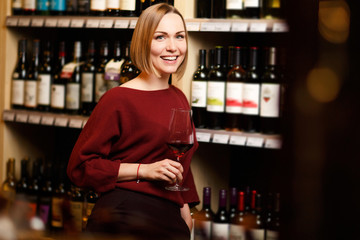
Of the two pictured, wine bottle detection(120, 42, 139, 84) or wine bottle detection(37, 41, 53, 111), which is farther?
wine bottle detection(37, 41, 53, 111)

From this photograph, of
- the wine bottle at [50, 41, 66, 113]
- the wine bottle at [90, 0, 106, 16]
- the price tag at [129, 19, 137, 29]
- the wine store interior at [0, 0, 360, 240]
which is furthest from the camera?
the wine bottle at [50, 41, 66, 113]

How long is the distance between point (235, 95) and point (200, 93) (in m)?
0.17

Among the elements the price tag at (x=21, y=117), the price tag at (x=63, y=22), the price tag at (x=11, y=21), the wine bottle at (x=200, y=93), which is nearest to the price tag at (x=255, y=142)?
the wine bottle at (x=200, y=93)

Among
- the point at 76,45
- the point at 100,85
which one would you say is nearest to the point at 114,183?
the point at 100,85

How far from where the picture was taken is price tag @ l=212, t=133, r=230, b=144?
84.4 inches

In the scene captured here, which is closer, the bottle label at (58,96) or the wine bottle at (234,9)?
the wine bottle at (234,9)

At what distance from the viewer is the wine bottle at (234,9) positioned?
219cm

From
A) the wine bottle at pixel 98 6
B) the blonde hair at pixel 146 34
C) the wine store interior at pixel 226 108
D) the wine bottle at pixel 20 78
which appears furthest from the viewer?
the wine bottle at pixel 20 78

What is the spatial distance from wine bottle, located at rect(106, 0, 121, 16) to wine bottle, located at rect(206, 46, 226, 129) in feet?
2.12

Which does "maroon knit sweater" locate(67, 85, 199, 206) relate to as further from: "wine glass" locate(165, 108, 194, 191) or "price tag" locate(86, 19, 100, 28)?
"price tag" locate(86, 19, 100, 28)

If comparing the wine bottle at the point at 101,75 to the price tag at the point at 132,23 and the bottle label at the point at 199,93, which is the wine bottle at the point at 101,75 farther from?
the bottle label at the point at 199,93

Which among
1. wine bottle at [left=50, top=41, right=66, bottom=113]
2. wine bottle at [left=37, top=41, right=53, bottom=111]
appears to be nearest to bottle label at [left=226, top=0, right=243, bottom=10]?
wine bottle at [left=50, top=41, right=66, bottom=113]

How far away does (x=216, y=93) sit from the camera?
2201 millimetres

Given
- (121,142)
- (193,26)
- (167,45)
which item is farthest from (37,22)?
(121,142)
